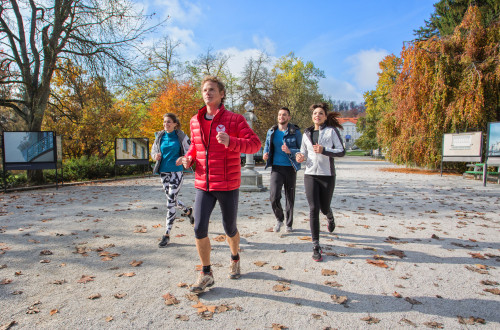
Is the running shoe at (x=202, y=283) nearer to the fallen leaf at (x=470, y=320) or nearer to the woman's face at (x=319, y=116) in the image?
the fallen leaf at (x=470, y=320)

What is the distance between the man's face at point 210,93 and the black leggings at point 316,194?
1.72m

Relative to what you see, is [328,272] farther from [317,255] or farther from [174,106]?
[174,106]

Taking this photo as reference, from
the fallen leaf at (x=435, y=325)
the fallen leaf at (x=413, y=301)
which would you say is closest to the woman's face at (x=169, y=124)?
the fallen leaf at (x=413, y=301)

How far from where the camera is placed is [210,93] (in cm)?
296

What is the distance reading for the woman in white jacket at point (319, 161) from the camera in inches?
151

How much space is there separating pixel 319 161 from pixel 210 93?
1.78m

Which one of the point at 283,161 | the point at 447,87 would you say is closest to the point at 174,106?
the point at 283,161

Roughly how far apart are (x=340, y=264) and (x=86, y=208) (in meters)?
6.20

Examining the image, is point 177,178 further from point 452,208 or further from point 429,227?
point 452,208

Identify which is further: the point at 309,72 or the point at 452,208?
the point at 309,72

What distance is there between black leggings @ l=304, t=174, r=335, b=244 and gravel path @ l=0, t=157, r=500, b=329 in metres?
0.46

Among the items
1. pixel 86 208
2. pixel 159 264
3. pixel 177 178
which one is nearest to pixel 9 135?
pixel 86 208

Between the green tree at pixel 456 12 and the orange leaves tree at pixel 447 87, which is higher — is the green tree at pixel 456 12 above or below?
above

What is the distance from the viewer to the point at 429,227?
5.51 m
